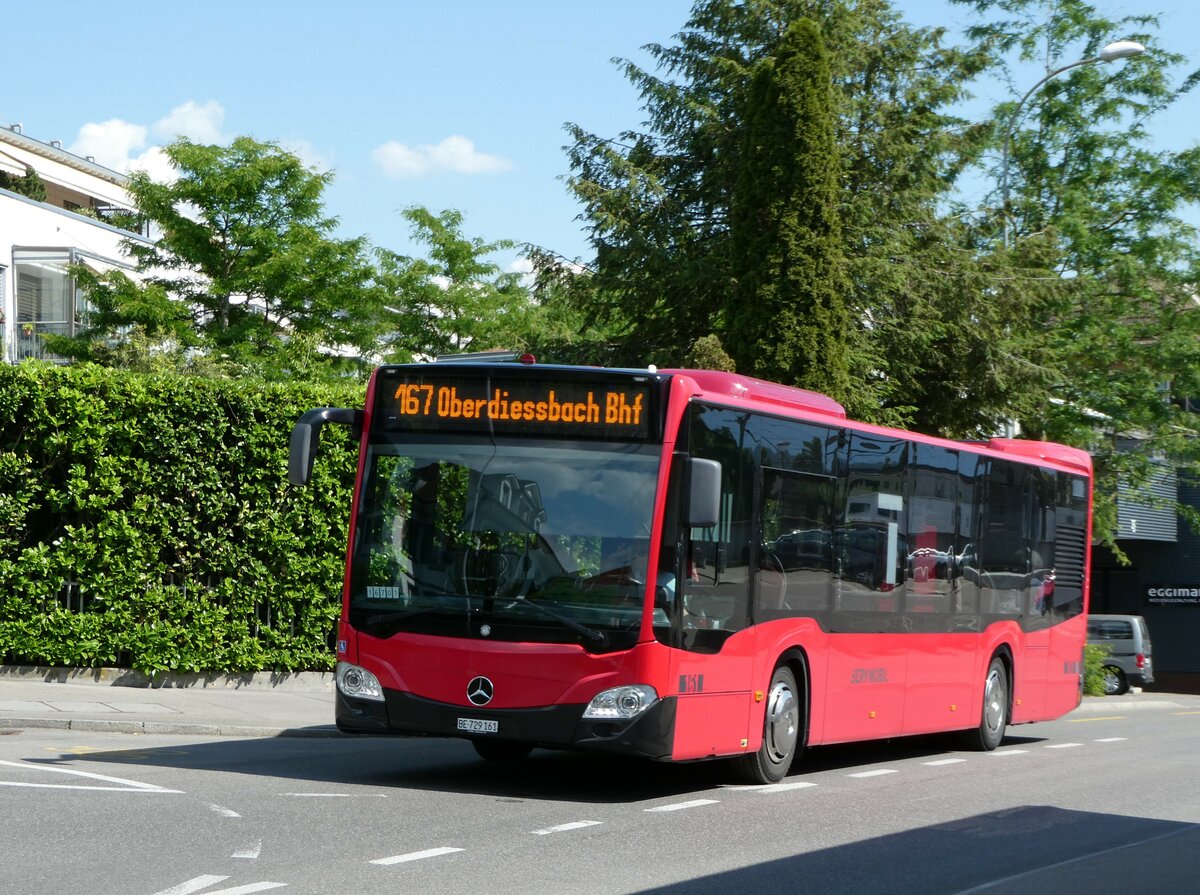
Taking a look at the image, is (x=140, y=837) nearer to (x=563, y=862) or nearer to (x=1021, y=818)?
(x=563, y=862)

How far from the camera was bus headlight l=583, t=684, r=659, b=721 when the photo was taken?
1076 cm

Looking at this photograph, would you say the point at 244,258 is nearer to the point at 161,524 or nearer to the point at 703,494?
the point at 161,524

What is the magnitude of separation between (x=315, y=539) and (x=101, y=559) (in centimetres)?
252

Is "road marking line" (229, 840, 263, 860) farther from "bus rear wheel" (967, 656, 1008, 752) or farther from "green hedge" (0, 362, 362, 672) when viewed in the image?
"green hedge" (0, 362, 362, 672)

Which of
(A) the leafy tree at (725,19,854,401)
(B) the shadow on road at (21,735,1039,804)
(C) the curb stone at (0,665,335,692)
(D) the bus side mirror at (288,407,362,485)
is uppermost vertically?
(A) the leafy tree at (725,19,854,401)

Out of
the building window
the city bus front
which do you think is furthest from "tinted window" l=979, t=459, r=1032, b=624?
the building window

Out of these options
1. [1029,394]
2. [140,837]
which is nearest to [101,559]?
[140,837]

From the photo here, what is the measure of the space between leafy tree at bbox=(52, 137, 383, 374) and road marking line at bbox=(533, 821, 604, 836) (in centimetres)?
2476

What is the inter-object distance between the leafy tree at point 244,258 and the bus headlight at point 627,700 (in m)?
23.9

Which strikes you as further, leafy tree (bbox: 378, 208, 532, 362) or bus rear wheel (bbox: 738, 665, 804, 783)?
Answer: leafy tree (bbox: 378, 208, 532, 362)

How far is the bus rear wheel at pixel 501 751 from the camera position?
44.2 ft

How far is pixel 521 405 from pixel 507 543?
1.02m

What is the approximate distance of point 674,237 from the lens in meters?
30.3

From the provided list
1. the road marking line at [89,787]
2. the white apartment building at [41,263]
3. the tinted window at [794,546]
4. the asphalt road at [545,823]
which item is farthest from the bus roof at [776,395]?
the white apartment building at [41,263]
